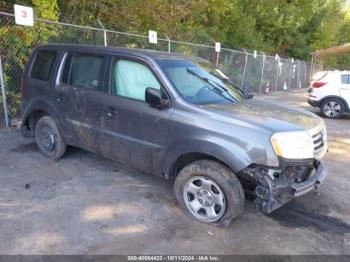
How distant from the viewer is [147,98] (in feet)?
14.6

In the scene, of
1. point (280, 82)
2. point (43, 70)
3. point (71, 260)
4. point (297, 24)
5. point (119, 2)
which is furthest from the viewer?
point (297, 24)

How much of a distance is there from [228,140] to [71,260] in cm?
197

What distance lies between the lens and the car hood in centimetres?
411

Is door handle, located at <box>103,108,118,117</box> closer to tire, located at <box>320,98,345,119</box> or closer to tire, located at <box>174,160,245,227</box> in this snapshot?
tire, located at <box>174,160,245,227</box>

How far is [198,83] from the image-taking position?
4848 mm

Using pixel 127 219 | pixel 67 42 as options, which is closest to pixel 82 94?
pixel 127 219

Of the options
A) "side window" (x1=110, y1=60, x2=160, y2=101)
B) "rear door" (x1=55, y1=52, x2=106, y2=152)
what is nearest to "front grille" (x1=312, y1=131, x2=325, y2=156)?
"side window" (x1=110, y1=60, x2=160, y2=101)

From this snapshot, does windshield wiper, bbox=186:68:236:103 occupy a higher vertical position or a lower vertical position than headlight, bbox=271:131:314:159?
higher

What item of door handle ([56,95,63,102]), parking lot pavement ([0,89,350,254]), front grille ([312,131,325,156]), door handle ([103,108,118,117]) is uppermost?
door handle ([56,95,63,102])

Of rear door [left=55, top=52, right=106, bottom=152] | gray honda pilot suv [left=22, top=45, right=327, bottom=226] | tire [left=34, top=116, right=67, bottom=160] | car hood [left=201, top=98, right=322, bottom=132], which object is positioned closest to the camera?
gray honda pilot suv [left=22, top=45, right=327, bottom=226]

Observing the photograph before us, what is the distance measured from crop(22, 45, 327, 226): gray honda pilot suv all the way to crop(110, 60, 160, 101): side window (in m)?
0.01

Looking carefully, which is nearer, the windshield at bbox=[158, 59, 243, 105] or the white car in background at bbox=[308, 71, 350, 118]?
the windshield at bbox=[158, 59, 243, 105]

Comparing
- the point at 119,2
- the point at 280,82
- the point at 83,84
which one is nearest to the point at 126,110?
the point at 83,84

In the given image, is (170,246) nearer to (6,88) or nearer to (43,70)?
(43,70)
